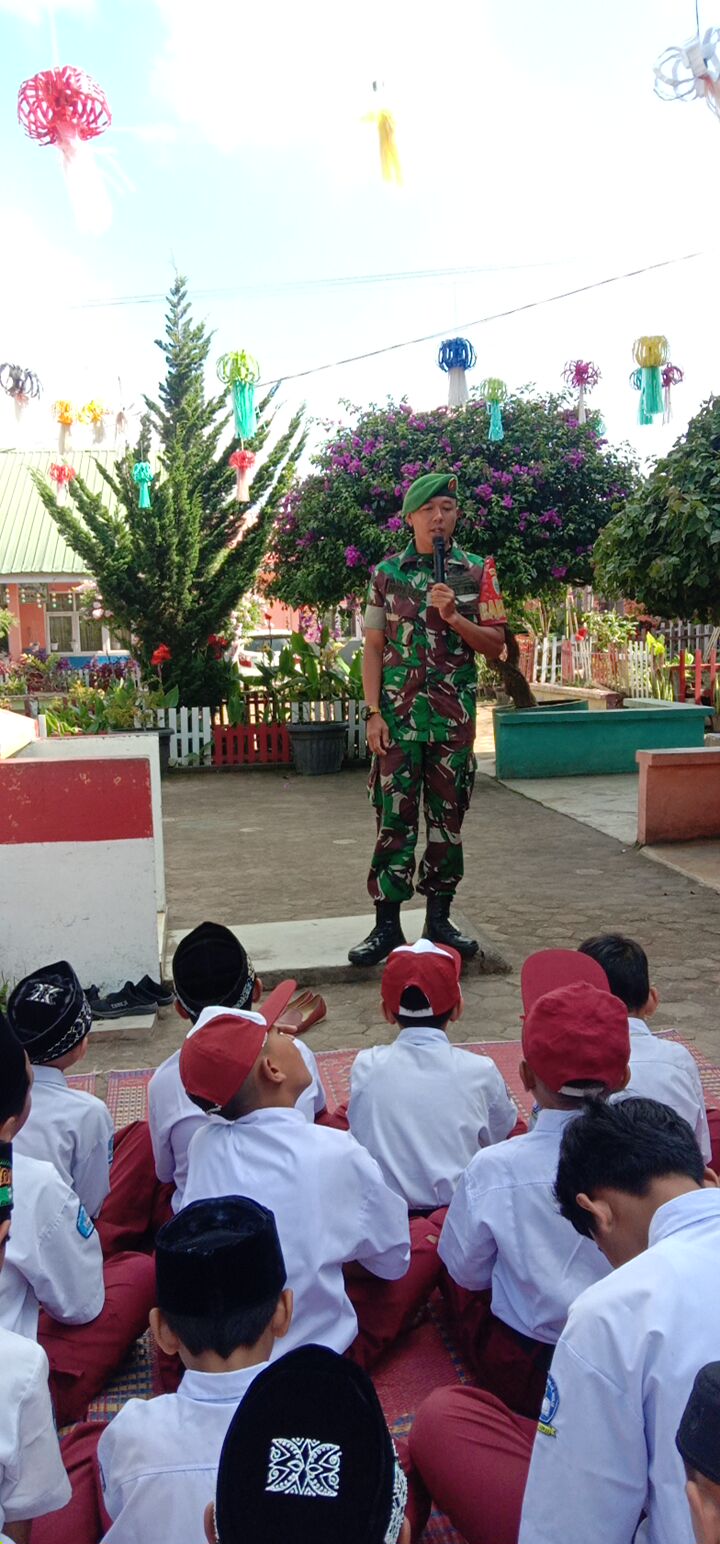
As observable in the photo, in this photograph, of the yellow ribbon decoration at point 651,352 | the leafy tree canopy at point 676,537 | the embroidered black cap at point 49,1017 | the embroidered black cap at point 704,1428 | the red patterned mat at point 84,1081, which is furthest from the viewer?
the yellow ribbon decoration at point 651,352

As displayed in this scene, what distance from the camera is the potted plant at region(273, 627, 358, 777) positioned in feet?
40.9

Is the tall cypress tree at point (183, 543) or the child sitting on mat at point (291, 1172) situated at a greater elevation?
the tall cypress tree at point (183, 543)

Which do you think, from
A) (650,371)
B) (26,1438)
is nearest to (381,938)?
(26,1438)

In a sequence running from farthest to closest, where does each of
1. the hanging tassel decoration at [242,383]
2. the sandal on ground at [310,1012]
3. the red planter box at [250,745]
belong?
1. the red planter box at [250,745]
2. the hanging tassel decoration at [242,383]
3. the sandal on ground at [310,1012]

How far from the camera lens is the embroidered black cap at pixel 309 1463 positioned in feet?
3.56

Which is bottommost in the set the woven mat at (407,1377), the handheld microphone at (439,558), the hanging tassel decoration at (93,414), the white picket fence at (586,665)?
the woven mat at (407,1377)

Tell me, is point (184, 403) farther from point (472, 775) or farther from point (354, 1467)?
point (354, 1467)

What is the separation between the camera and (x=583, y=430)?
38.0ft

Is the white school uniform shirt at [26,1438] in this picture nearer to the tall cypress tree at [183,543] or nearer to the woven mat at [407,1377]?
the woven mat at [407,1377]

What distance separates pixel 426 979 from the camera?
8.71 feet

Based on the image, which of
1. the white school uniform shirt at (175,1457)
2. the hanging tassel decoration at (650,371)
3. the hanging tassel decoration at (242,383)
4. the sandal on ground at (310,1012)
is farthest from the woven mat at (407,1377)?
the hanging tassel decoration at (242,383)

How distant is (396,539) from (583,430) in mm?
2120

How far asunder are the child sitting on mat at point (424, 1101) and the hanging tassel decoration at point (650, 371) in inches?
240

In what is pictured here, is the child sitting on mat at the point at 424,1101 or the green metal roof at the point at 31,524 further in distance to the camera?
the green metal roof at the point at 31,524
